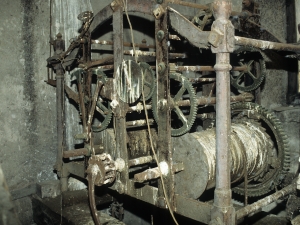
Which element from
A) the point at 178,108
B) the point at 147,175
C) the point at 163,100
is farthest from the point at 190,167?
the point at 163,100

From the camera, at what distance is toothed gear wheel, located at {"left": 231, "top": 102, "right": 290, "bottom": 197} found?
4.23 m

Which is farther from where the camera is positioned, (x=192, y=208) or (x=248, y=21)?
(x=248, y=21)

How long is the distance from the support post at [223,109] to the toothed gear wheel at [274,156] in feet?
5.15

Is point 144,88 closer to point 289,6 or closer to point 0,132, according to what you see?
point 0,132

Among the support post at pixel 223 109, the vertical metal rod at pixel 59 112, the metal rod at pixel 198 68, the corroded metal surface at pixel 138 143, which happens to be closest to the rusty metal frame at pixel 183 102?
the support post at pixel 223 109

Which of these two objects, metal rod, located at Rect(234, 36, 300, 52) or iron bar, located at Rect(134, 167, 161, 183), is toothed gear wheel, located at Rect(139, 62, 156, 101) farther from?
metal rod, located at Rect(234, 36, 300, 52)

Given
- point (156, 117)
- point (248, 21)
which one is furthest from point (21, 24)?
point (248, 21)

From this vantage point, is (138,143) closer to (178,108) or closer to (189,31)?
(178,108)

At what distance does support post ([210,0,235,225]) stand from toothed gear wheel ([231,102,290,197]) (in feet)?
5.15

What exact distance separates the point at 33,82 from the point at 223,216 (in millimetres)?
3863

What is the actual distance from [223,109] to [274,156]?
1978 millimetres

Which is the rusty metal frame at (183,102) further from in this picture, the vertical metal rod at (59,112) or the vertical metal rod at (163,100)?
the vertical metal rod at (59,112)

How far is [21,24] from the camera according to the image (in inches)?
201

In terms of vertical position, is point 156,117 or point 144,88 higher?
point 144,88
